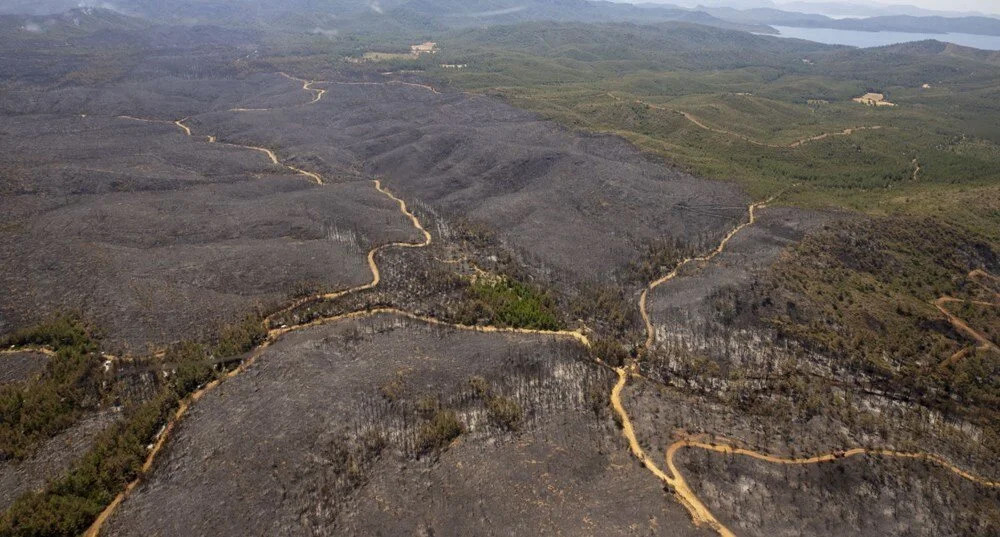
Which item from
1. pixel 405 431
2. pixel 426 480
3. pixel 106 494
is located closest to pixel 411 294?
pixel 405 431

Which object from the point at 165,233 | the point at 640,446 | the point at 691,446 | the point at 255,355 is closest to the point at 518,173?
the point at 165,233

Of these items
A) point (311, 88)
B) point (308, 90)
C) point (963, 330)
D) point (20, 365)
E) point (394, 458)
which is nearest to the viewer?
point (394, 458)

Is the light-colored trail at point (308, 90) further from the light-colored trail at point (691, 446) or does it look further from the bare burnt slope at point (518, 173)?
the light-colored trail at point (691, 446)

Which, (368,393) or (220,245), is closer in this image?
(368,393)

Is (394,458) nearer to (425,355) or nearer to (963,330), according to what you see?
(425,355)

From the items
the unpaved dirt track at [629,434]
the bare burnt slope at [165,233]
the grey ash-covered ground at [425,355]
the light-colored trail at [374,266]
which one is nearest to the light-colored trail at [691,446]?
the unpaved dirt track at [629,434]

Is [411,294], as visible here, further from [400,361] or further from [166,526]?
[166,526]
